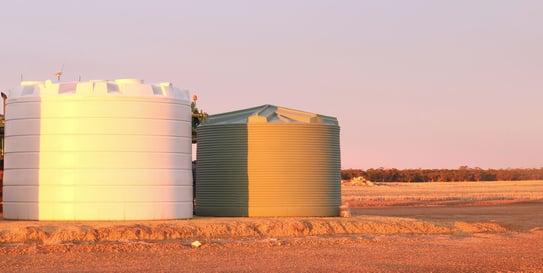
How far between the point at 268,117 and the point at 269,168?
2006 millimetres

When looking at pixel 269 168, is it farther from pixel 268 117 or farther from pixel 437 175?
pixel 437 175

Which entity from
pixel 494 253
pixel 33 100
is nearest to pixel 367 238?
pixel 494 253

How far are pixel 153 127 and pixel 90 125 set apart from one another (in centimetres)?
195

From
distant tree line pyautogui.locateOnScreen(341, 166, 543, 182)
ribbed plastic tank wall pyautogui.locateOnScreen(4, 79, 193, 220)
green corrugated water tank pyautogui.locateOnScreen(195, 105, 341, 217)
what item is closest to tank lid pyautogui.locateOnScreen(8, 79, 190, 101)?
ribbed plastic tank wall pyautogui.locateOnScreen(4, 79, 193, 220)

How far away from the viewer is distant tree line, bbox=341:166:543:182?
141125 mm

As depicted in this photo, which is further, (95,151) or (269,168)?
(269,168)

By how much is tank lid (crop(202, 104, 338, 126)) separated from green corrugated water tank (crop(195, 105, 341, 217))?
50 millimetres

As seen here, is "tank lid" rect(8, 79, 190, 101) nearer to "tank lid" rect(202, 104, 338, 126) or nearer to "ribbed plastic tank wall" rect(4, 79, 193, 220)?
"ribbed plastic tank wall" rect(4, 79, 193, 220)

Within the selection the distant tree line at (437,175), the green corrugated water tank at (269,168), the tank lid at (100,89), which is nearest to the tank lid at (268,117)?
the green corrugated water tank at (269,168)

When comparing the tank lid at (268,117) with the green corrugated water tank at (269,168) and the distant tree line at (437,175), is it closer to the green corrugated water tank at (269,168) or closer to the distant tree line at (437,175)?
the green corrugated water tank at (269,168)

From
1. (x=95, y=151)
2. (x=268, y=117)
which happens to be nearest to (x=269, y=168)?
(x=268, y=117)

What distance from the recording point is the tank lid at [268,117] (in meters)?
34.3

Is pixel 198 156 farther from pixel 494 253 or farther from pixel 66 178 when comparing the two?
pixel 494 253

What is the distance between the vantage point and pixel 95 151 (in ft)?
97.8
